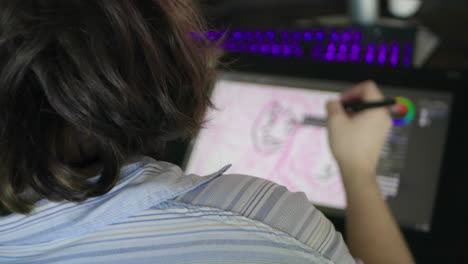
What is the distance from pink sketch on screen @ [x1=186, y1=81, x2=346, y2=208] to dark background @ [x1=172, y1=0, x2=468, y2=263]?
38mm

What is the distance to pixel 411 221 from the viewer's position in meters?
0.67

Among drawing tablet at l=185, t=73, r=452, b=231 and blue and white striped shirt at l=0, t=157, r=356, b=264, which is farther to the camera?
drawing tablet at l=185, t=73, r=452, b=231

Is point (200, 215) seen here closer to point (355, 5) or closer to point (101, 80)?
point (101, 80)

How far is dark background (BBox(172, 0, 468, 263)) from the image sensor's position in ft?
2.17

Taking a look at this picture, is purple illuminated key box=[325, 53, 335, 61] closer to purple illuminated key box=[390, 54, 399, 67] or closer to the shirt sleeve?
purple illuminated key box=[390, 54, 399, 67]

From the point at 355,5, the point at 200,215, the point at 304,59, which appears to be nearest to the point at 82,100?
the point at 200,215

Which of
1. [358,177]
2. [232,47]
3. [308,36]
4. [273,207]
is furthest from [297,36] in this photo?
[273,207]

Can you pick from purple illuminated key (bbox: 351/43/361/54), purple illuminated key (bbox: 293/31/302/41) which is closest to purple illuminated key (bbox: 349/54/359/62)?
purple illuminated key (bbox: 351/43/361/54)

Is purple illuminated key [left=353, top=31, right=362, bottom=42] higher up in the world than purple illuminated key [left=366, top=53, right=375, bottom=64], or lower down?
higher up

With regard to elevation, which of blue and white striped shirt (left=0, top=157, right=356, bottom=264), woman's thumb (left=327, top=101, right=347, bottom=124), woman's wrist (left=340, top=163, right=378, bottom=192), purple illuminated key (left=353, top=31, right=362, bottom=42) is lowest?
woman's wrist (left=340, top=163, right=378, bottom=192)

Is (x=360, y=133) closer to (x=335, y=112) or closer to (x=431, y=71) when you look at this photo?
(x=335, y=112)

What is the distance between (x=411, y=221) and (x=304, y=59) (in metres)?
0.31

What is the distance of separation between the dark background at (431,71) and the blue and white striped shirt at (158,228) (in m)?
0.34

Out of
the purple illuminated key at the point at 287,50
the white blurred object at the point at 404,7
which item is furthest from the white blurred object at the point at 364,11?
the purple illuminated key at the point at 287,50
